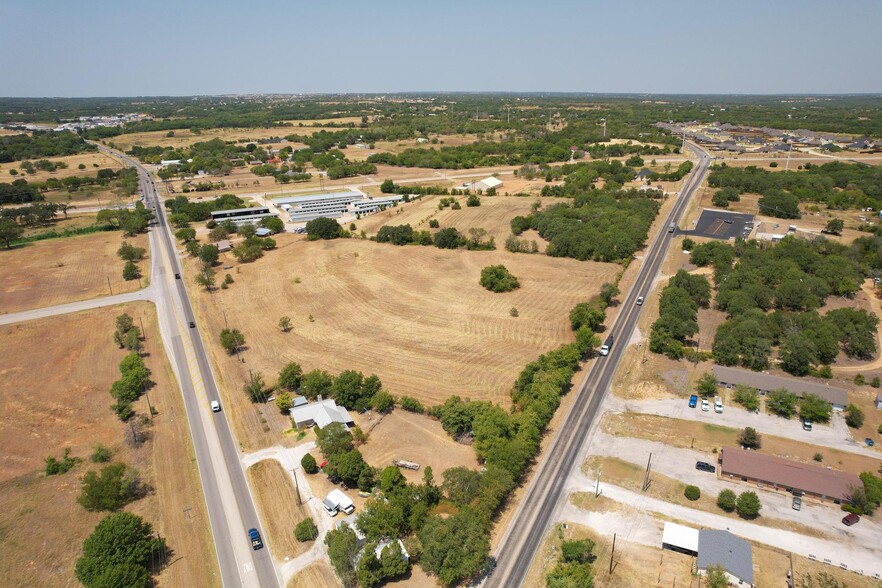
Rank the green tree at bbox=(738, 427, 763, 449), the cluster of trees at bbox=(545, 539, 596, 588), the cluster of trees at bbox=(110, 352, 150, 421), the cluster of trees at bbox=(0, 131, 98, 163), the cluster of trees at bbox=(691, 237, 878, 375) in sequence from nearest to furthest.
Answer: the cluster of trees at bbox=(545, 539, 596, 588), the green tree at bbox=(738, 427, 763, 449), the cluster of trees at bbox=(110, 352, 150, 421), the cluster of trees at bbox=(691, 237, 878, 375), the cluster of trees at bbox=(0, 131, 98, 163)

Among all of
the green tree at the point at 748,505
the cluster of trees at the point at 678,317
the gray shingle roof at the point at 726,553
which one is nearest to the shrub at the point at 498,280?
the cluster of trees at the point at 678,317

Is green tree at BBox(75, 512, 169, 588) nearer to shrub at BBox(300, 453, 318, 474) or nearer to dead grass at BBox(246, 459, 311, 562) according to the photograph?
dead grass at BBox(246, 459, 311, 562)

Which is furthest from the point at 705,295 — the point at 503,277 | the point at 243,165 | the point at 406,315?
the point at 243,165

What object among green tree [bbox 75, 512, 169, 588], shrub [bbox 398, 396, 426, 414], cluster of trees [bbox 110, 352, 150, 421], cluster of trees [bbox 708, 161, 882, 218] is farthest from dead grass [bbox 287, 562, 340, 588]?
cluster of trees [bbox 708, 161, 882, 218]

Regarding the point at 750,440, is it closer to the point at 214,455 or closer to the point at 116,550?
the point at 214,455

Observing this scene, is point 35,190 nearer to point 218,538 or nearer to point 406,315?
Result: point 406,315
